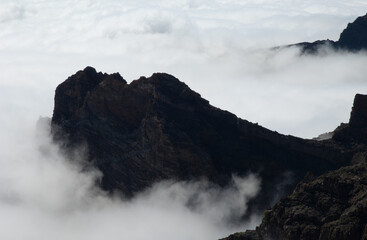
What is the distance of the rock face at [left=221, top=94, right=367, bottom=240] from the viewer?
7823 cm

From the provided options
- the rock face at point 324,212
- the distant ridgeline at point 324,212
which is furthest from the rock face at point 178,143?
the distant ridgeline at point 324,212

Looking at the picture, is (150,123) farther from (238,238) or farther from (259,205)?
(238,238)

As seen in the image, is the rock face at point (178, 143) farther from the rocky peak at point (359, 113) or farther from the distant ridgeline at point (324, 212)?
the distant ridgeline at point (324, 212)

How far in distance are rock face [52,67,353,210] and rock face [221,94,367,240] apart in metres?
41.4

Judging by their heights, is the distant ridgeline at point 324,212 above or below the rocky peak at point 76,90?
below

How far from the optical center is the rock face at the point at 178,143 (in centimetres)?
13488

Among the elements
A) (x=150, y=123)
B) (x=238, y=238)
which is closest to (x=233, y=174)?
(x=150, y=123)

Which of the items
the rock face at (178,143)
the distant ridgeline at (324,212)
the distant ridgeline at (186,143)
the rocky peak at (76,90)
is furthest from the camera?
the rocky peak at (76,90)

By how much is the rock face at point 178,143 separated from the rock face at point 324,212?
4139 centimetres

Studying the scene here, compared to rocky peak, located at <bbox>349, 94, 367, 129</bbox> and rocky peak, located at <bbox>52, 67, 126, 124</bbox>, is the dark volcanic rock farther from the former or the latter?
rocky peak, located at <bbox>52, 67, 126, 124</bbox>

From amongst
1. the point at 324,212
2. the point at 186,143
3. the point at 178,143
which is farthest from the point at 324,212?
the point at 178,143

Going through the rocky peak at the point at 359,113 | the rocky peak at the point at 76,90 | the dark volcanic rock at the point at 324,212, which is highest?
the rocky peak at the point at 76,90

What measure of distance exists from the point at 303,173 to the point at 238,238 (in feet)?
153

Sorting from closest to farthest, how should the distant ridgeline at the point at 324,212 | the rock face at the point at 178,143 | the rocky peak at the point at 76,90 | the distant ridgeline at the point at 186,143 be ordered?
the distant ridgeline at the point at 324,212
the distant ridgeline at the point at 186,143
the rock face at the point at 178,143
the rocky peak at the point at 76,90
